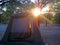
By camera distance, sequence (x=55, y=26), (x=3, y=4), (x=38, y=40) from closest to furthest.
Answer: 1. (x=38, y=40)
2. (x=3, y=4)
3. (x=55, y=26)

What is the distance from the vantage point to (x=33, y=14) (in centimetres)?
237

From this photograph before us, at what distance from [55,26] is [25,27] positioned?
719 centimetres

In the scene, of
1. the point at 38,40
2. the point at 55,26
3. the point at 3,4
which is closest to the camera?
the point at 38,40

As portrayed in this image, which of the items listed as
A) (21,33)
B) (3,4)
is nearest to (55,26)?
(3,4)

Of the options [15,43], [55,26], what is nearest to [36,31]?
[15,43]

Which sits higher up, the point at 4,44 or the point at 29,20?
the point at 29,20

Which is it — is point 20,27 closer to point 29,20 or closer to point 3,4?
point 29,20

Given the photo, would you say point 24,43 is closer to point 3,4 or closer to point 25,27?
point 25,27

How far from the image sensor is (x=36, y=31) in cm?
232

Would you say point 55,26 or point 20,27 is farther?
point 55,26

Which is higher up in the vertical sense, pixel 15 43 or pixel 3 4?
pixel 3 4

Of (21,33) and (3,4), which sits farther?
(3,4)

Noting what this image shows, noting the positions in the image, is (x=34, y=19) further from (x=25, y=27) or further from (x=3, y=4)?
(x=3, y=4)

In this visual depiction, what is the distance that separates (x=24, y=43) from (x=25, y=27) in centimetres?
17
